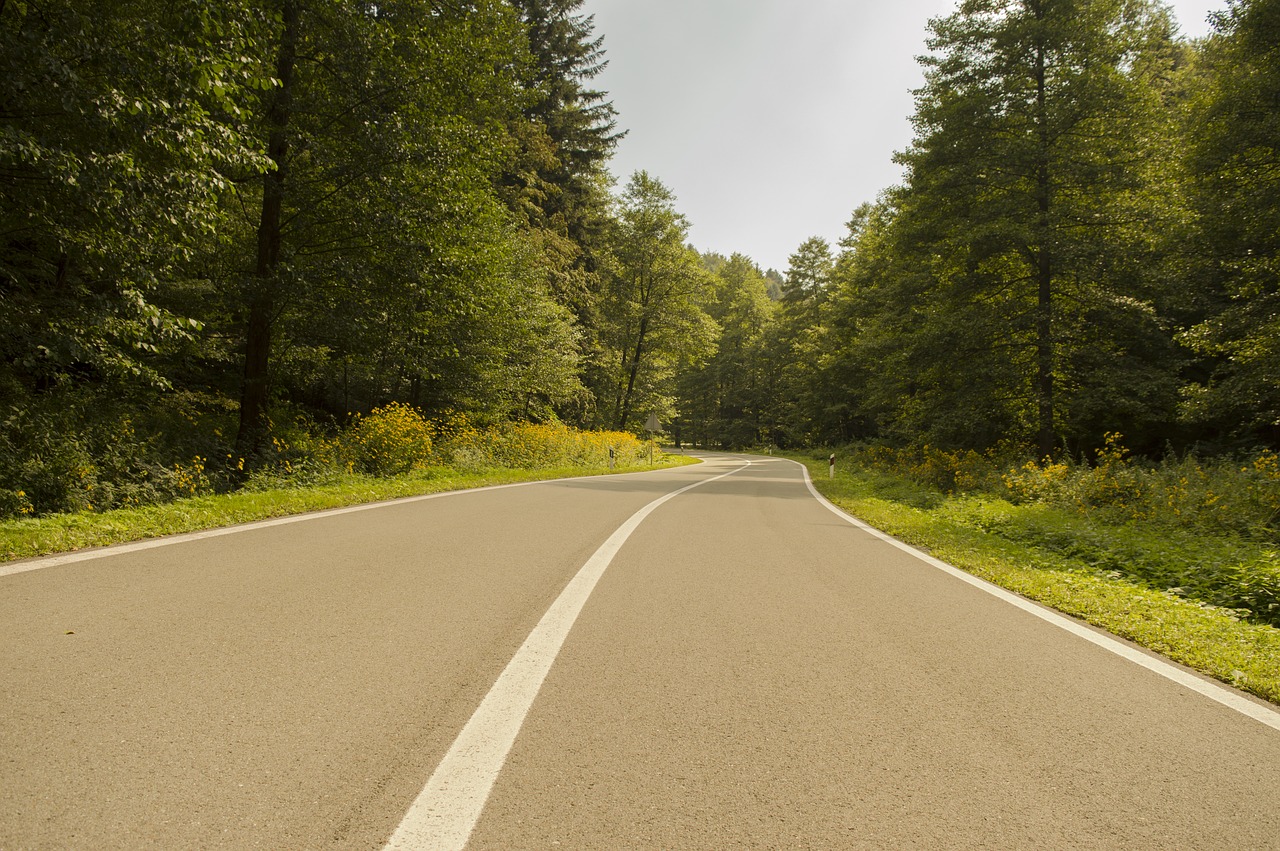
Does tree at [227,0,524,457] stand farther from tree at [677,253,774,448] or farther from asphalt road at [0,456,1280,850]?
tree at [677,253,774,448]

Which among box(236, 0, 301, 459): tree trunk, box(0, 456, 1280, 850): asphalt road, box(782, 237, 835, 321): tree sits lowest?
box(0, 456, 1280, 850): asphalt road

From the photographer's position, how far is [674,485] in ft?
56.4

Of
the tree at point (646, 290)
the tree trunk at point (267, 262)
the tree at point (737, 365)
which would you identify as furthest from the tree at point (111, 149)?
the tree at point (737, 365)

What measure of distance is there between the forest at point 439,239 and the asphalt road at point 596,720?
4.80 metres

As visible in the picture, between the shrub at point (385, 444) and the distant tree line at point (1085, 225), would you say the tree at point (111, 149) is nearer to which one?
the shrub at point (385, 444)

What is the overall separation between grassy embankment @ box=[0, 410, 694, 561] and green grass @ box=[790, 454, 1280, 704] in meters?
8.26

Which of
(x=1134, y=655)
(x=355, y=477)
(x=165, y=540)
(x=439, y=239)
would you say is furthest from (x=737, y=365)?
(x=1134, y=655)

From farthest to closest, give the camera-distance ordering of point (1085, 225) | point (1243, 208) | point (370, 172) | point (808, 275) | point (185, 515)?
point (808, 275) → point (1085, 225) → point (1243, 208) → point (370, 172) → point (185, 515)

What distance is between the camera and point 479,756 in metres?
2.32

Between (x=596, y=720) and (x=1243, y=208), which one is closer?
(x=596, y=720)

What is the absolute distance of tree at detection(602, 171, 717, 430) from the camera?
123ft

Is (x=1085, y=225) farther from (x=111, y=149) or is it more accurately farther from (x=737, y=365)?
(x=737, y=365)

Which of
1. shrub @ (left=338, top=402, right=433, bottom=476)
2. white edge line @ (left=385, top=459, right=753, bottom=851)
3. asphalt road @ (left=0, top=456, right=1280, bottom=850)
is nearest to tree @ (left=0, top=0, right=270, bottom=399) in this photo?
asphalt road @ (left=0, top=456, right=1280, bottom=850)

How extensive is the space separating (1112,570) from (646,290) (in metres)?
33.3
